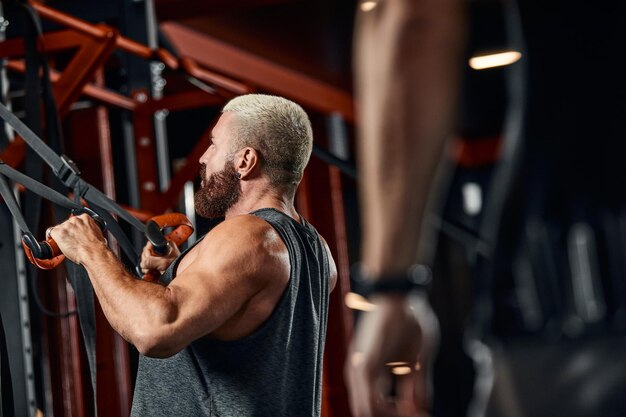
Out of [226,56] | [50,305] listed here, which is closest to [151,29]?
[50,305]

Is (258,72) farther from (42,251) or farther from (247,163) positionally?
(42,251)

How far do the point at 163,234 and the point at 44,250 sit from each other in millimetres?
436

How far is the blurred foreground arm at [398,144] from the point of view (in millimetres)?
711

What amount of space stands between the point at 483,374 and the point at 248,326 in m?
1.74

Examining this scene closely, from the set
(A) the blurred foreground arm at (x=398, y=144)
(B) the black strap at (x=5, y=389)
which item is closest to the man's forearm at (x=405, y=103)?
(A) the blurred foreground arm at (x=398, y=144)

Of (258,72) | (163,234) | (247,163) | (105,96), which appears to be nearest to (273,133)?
(247,163)

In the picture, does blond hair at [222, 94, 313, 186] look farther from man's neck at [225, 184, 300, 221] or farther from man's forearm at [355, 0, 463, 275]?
man's forearm at [355, 0, 463, 275]

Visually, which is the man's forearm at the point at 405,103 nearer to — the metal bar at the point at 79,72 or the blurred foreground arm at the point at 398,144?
the blurred foreground arm at the point at 398,144

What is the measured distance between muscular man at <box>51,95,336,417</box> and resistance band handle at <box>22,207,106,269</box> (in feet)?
0.09

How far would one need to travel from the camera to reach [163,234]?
2.91m

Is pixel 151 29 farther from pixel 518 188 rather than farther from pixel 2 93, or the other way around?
pixel 518 188

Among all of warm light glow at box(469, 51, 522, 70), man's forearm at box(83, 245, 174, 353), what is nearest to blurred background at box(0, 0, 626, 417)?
warm light glow at box(469, 51, 522, 70)

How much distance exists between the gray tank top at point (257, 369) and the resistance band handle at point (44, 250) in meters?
0.30

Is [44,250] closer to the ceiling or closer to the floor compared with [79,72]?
Answer: closer to the floor
